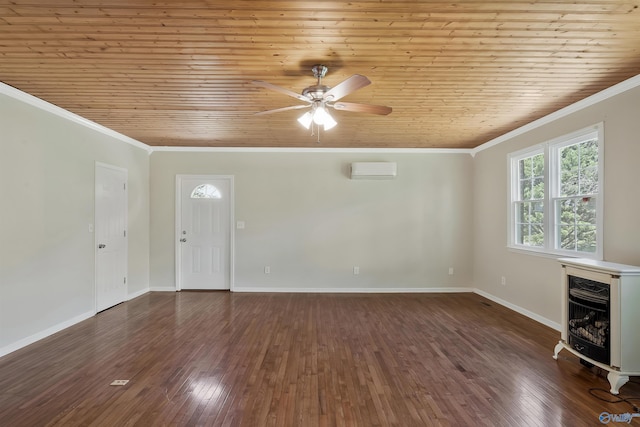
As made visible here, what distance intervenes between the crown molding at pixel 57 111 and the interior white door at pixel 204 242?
46.7 inches

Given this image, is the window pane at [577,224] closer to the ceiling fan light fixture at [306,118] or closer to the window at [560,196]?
the window at [560,196]

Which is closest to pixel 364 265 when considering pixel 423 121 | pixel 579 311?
pixel 423 121

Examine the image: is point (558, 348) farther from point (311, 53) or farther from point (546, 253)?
point (311, 53)

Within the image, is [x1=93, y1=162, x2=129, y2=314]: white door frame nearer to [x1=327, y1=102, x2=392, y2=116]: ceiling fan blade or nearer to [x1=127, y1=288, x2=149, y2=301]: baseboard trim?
[x1=127, y1=288, x2=149, y2=301]: baseboard trim

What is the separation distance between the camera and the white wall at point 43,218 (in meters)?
3.00

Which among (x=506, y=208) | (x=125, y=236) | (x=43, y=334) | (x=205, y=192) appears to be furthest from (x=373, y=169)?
(x=43, y=334)

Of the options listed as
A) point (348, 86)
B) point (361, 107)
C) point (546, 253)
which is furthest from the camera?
point (546, 253)

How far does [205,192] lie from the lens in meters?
5.52

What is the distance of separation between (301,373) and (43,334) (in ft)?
9.54

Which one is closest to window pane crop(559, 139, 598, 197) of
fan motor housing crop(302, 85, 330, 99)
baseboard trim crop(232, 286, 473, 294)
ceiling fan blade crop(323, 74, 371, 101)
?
baseboard trim crop(232, 286, 473, 294)

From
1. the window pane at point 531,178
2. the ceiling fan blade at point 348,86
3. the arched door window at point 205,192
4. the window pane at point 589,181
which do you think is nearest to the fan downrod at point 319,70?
the ceiling fan blade at point 348,86

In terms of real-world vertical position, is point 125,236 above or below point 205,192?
below

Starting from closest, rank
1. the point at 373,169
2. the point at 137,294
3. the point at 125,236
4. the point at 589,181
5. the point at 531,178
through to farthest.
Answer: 1. the point at 589,181
2. the point at 531,178
3. the point at 125,236
4. the point at 137,294
5. the point at 373,169


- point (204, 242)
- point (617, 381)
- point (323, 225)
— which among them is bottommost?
point (617, 381)
